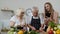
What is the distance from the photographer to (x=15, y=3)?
362cm

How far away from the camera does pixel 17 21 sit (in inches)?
96.5

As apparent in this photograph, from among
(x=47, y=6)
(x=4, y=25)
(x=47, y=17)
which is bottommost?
(x=4, y=25)

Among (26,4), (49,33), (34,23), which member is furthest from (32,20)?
(26,4)

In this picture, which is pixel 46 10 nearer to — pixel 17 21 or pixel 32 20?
pixel 32 20

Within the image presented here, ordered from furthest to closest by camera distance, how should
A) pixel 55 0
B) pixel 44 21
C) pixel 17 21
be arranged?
1. pixel 55 0
2. pixel 44 21
3. pixel 17 21

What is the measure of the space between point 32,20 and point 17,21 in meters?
0.31

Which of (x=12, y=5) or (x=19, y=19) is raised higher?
(x=12, y=5)

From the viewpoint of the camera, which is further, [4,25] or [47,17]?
[4,25]

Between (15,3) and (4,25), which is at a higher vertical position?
(15,3)

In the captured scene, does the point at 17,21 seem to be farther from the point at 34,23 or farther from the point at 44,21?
the point at 44,21

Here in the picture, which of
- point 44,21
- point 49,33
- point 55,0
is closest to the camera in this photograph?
point 49,33

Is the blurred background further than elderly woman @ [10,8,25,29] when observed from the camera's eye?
Yes

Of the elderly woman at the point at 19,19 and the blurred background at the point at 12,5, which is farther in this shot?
the blurred background at the point at 12,5

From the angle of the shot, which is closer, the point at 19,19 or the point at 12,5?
the point at 19,19
